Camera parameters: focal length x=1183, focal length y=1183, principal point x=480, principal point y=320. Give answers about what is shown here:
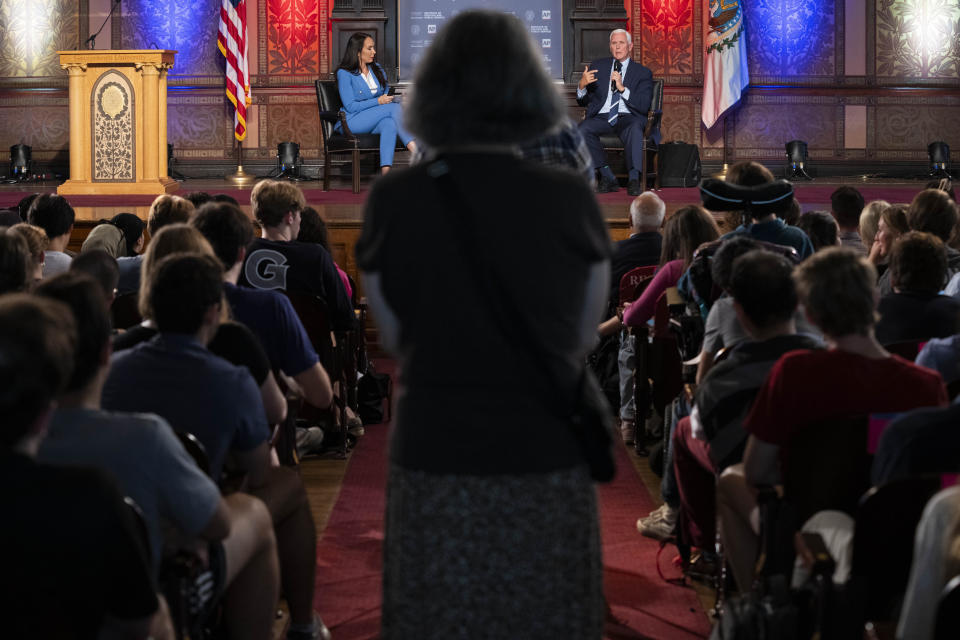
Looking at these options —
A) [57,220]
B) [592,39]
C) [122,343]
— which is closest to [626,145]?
[592,39]

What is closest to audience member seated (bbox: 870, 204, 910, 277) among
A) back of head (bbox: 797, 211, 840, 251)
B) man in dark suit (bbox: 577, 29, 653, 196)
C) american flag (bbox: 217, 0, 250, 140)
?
back of head (bbox: 797, 211, 840, 251)

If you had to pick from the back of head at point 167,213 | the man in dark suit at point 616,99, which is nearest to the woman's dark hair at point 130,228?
the back of head at point 167,213

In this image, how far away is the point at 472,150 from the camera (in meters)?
1.62

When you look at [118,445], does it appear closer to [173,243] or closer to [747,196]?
[173,243]

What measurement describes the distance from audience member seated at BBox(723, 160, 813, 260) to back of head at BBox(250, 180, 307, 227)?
1477mm

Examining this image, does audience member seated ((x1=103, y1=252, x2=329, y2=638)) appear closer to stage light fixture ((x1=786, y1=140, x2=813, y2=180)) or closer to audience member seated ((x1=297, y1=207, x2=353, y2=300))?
audience member seated ((x1=297, y1=207, x2=353, y2=300))

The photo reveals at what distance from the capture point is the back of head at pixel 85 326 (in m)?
1.84

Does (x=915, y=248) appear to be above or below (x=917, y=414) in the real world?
above

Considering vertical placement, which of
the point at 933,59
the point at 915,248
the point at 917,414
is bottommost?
the point at 917,414

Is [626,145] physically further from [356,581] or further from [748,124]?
[356,581]

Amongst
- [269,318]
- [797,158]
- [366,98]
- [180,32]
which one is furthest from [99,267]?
[797,158]

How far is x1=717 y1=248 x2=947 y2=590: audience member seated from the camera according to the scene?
2.20m

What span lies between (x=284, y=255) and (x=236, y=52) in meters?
7.27

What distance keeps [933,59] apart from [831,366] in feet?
34.6
